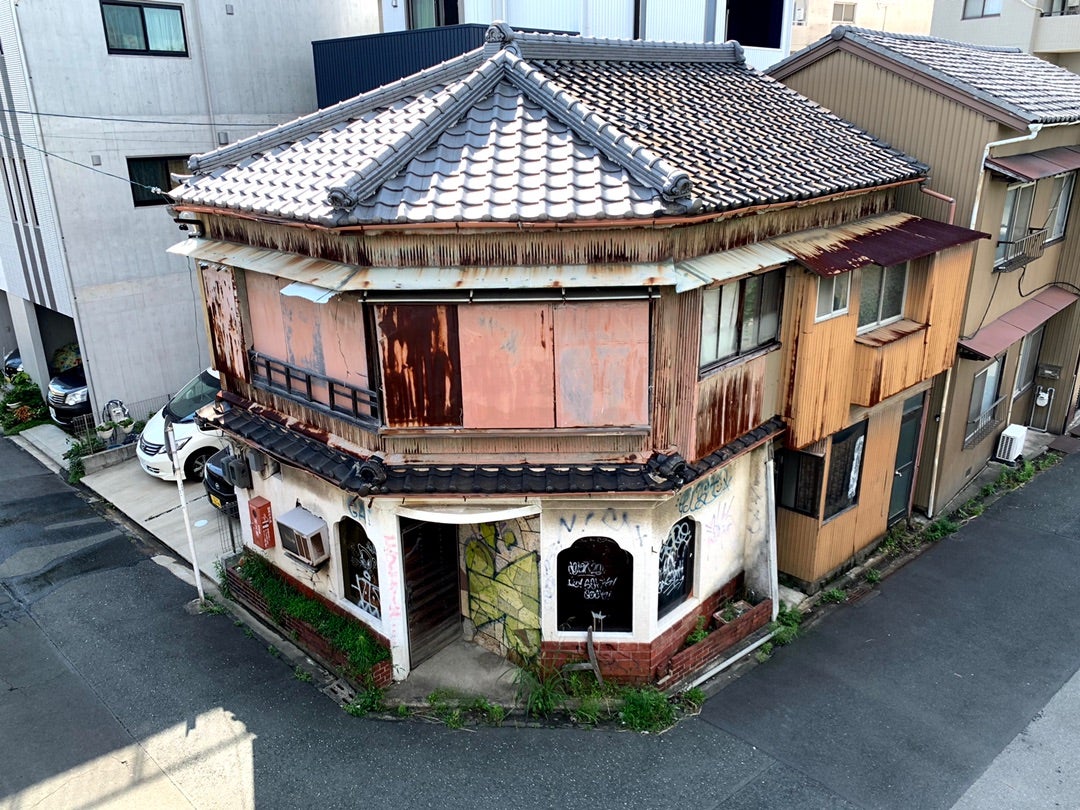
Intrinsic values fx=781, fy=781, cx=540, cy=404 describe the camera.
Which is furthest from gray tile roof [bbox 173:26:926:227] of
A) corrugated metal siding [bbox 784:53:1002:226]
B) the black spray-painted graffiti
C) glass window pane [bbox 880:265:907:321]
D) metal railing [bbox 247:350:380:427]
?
the black spray-painted graffiti

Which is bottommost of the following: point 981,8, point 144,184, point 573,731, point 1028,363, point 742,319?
point 573,731

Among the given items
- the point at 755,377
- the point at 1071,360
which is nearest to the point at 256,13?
the point at 755,377

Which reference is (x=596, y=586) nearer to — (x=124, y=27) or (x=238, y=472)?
(x=238, y=472)

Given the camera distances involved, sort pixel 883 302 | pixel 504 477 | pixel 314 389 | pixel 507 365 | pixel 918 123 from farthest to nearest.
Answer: pixel 918 123 → pixel 883 302 → pixel 314 389 → pixel 504 477 → pixel 507 365

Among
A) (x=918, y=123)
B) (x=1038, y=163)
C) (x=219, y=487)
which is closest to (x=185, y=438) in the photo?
(x=219, y=487)

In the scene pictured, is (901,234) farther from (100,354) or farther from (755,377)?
(100,354)

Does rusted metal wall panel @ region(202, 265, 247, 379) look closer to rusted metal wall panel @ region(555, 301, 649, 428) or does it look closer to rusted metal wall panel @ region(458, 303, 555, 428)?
rusted metal wall panel @ region(458, 303, 555, 428)
